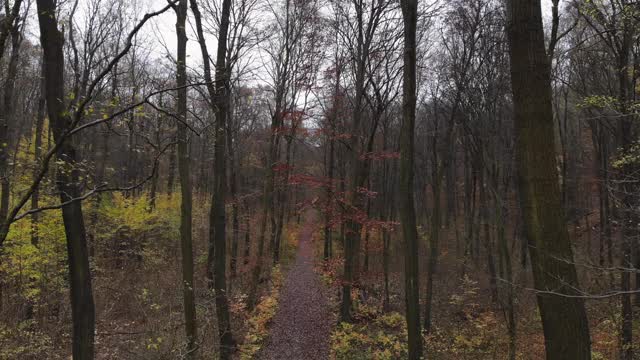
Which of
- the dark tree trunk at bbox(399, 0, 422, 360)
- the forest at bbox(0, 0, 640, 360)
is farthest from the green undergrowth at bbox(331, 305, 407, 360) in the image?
the dark tree trunk at bbox(399, 0, 422, 360)

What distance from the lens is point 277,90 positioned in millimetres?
14734

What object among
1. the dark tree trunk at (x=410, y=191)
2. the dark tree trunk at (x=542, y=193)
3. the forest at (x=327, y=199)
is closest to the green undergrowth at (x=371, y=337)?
the forest at (x=327, y=199)

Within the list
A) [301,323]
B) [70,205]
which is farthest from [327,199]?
[70,205]

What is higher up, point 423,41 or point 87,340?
point 423,41

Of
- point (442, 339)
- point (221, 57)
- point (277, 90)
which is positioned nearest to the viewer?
point (221, 57)

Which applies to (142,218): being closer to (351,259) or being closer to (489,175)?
(351,259)

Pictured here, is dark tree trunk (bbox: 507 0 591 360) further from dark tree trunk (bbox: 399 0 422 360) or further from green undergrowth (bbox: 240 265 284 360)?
green undergrowth (bbox: 240 265 284 360)

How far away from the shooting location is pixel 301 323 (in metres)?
12.3

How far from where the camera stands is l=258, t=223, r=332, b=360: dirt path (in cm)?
1006

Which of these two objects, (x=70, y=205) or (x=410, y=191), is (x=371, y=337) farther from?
(x=70, y=205)

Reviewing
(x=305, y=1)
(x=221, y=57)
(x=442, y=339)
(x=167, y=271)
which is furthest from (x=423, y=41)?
(x=167, y=271)

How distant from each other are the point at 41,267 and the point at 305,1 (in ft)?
40.8

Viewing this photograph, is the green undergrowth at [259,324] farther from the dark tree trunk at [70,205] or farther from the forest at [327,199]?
the dark tree trunk at [70,205]

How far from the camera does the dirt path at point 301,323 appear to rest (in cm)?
1006
